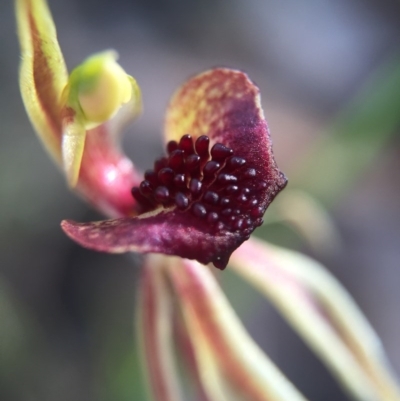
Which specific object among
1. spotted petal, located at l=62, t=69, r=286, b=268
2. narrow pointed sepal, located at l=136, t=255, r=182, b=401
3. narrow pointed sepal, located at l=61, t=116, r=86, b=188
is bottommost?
narrow pointed sepal, located at l=136, t=255, r=182, b=401

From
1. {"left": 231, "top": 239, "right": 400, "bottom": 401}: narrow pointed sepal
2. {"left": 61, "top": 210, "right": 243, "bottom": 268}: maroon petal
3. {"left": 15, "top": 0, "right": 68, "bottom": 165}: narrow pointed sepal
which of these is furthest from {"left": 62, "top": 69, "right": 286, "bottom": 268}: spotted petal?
{"left": 231, "top": 239, "right": 400, "bottom": 401}: narrow pointed sepal

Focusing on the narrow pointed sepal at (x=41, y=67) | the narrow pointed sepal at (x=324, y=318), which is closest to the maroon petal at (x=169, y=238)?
the narrow pointed sepal at (x=41, y=67)

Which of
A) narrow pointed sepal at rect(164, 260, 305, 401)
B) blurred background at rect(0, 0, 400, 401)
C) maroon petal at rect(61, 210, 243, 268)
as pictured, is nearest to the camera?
maroon petal at rect(61, 210, 243, 268)

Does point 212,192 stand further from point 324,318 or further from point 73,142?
point 324,318

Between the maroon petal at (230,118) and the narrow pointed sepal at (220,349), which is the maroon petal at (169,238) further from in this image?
the narrow pointed sepal at (220,349)

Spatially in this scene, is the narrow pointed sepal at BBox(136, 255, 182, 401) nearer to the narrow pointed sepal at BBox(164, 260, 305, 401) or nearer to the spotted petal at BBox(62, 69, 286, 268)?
the narrow pointed sepal at BBox(164, 260, 305, 401)

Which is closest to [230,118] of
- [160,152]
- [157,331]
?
[157,331]

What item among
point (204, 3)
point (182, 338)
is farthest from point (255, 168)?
point (204, 3)
